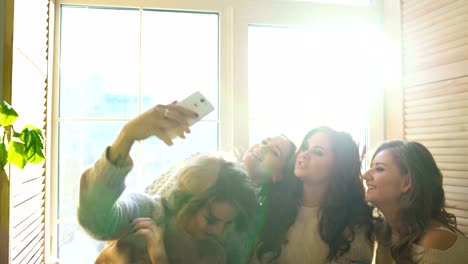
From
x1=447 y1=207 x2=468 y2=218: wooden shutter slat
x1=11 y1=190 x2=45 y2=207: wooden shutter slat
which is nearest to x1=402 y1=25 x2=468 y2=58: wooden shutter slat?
x1=447 y1=207 x2=468 y2=218: wooden shutter slat

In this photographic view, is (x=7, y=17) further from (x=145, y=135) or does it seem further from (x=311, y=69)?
A: (x=311, y=69)

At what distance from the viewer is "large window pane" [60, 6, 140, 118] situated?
1.54 m

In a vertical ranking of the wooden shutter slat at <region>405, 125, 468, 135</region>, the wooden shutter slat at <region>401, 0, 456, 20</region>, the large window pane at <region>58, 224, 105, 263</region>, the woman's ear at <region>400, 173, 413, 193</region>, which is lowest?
the large window pane at <region>58, 224, 105, 263</region>

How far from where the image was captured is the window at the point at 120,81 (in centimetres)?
153

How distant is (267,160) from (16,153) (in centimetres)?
63

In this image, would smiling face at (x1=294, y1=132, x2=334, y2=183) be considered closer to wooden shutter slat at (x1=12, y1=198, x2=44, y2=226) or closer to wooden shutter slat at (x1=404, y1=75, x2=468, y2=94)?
wooden shutter slat at (x1=404, y1=75, x2=468, y2=94)

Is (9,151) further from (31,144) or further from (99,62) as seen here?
(99,62)

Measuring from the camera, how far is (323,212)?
115 centimetres

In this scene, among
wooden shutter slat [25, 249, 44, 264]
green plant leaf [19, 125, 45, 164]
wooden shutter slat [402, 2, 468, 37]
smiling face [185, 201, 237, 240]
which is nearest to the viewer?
green plant leaf [19, 125, 45, 164]

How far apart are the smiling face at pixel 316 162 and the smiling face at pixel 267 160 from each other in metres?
0.05

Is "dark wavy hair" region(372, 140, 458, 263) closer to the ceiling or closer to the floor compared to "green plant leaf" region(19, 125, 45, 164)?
closer to the floor

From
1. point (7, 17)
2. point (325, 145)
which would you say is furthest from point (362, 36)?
point (7, 17)

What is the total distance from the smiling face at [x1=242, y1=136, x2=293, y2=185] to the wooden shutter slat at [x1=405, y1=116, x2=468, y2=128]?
589 millimetres

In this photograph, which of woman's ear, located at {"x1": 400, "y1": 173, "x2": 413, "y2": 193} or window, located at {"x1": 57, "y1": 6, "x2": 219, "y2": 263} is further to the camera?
window, located at {"x1": 57, "y1": 6, "x2": 219, "y2": 263}
